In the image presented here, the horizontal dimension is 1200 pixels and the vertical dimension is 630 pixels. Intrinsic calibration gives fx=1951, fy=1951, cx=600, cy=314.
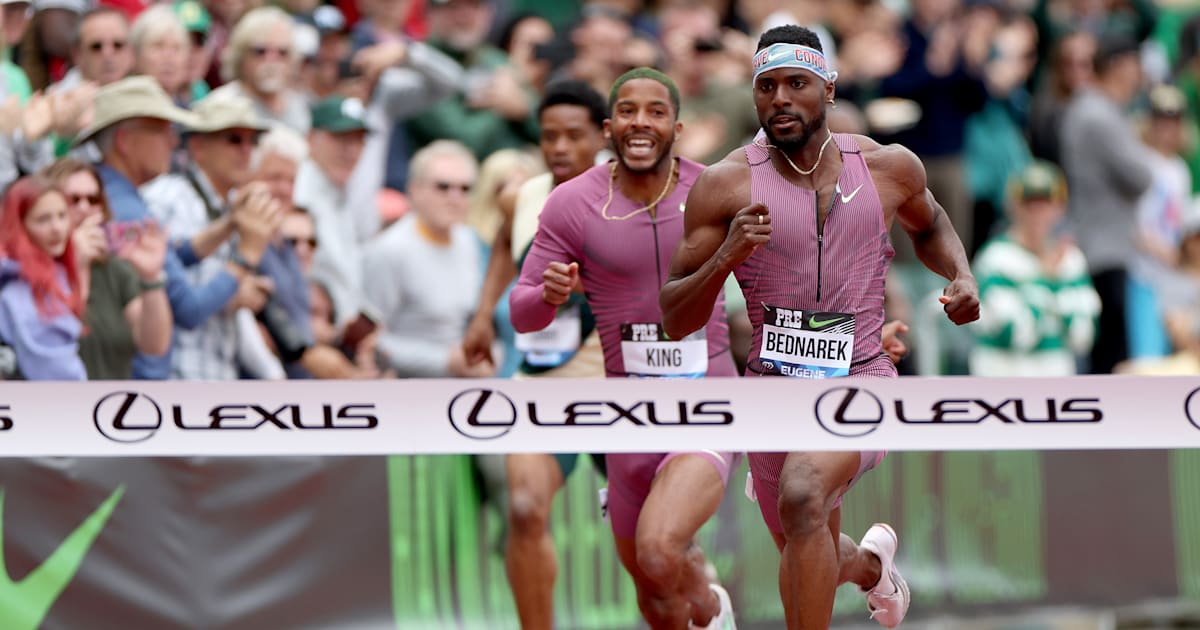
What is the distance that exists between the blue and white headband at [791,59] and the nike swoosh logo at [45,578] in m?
3.97

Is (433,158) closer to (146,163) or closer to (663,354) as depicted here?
(146,163)

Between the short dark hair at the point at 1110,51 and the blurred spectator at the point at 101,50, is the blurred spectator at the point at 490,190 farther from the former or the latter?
the short dark hair at the point at 1110,51

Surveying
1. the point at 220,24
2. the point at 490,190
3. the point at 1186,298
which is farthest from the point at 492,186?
the point at 1186,298

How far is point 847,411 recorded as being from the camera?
7086mm

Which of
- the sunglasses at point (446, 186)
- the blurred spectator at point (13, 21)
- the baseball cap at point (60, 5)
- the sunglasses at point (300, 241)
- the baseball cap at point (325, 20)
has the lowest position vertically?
the sunglasses at point (300, 241)

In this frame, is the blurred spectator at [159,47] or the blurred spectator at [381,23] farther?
the blurred spectator at [381,23]

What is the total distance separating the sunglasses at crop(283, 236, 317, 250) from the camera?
10492mm

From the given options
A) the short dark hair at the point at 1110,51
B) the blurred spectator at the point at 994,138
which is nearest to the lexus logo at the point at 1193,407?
the blurred spectator at the point at 994,138

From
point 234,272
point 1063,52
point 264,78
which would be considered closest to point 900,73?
point 1063,52

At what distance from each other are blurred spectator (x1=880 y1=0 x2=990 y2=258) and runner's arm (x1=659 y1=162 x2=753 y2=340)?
613cm

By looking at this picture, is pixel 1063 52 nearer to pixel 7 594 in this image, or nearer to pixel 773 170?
pixel 773 170

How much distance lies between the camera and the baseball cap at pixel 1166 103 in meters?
14.5

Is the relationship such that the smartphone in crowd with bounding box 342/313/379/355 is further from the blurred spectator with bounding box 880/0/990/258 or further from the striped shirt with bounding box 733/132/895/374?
the blurred spectator with bounding box 880/0/990/258

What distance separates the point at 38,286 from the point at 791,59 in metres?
3.96
